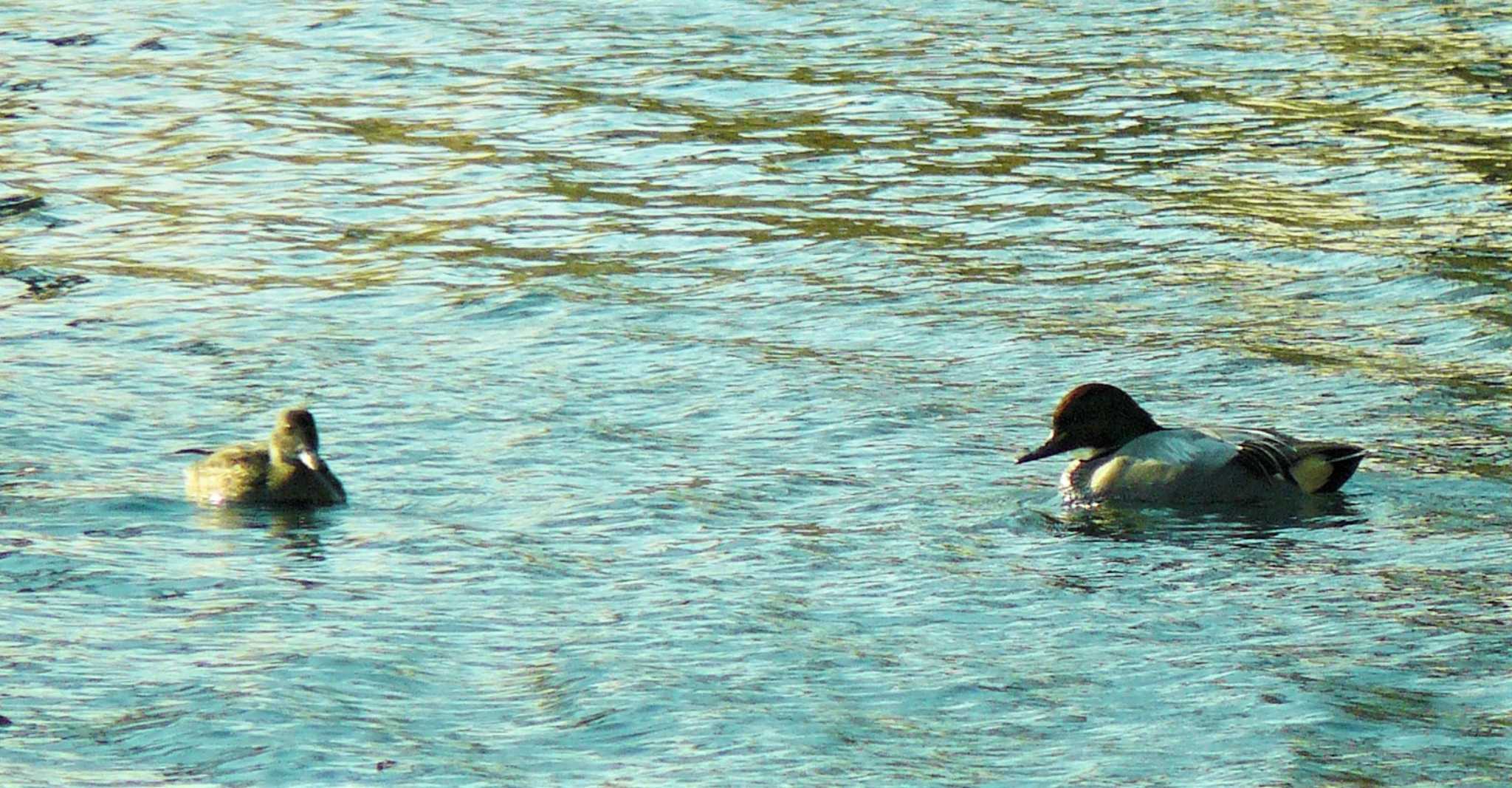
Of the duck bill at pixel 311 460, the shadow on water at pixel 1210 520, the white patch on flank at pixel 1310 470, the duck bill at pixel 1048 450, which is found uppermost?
the duck bill at pixel 311 460

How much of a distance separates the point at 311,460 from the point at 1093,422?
9.70 ft

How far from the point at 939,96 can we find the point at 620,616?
11133 millimetres

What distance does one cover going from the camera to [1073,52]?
20.5m

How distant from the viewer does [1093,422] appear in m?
10.3

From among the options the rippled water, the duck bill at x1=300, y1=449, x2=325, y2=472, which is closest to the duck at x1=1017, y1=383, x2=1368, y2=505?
the rippled water

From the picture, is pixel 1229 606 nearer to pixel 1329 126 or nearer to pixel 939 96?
pixel 1329 126

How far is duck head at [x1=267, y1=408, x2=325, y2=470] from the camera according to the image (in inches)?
384

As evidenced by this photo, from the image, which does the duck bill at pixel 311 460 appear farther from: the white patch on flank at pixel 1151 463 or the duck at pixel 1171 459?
the white patch on flank at pixel 1151 463

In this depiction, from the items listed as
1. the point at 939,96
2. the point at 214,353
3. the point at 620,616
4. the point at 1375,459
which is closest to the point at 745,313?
the point at 214,353

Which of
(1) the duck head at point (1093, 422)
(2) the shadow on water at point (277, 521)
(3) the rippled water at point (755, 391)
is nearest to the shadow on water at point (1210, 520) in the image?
(3) the rippled water at point (755, 391)

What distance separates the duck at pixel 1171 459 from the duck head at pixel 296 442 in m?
2.67

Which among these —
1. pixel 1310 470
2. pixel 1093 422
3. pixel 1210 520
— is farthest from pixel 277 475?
pixel 1310 470

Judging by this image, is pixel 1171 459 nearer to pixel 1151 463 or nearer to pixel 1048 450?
pixel 1151 463

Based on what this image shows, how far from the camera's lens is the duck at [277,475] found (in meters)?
9.69
